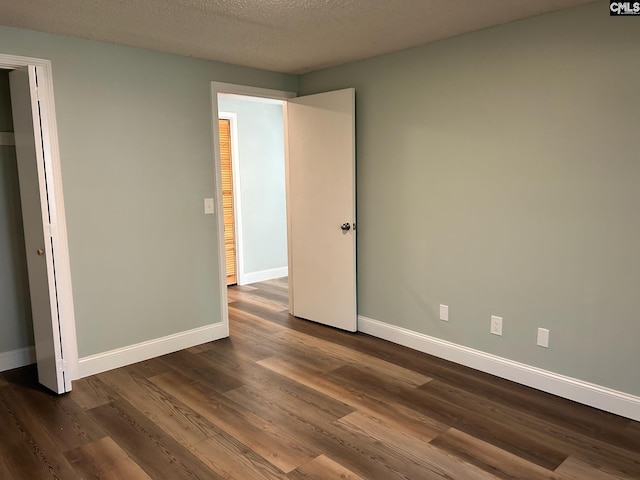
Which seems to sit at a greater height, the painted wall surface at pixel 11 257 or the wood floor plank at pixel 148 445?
the painted wall surface at pixel 11 257

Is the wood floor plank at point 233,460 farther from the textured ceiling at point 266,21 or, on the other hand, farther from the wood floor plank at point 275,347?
the textured ceiling at point 266,21

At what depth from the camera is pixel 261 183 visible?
20.0ft

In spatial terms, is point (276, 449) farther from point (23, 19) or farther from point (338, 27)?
point (23, 19)

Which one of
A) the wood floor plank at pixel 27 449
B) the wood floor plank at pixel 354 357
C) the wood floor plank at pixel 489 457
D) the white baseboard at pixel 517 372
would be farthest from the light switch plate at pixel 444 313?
the wood floor plank at pixel 27 449

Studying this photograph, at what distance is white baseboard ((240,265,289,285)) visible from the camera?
6066 mm

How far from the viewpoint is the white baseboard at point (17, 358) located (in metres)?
3.34

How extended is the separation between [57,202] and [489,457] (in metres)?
2.95

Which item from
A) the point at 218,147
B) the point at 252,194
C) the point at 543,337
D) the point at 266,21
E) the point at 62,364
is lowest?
the point at 62,364

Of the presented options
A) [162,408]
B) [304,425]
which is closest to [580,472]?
[304,425]

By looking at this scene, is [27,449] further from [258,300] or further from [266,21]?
[258,300]

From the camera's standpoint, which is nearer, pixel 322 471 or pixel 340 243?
pixel 322 471

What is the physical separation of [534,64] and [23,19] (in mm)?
2990

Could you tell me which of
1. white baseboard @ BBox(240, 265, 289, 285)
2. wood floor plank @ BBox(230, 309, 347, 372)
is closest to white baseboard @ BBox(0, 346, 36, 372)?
wood floor plank @ BBox(230, 309, 347, 372)

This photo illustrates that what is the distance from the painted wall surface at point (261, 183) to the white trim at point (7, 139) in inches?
107
